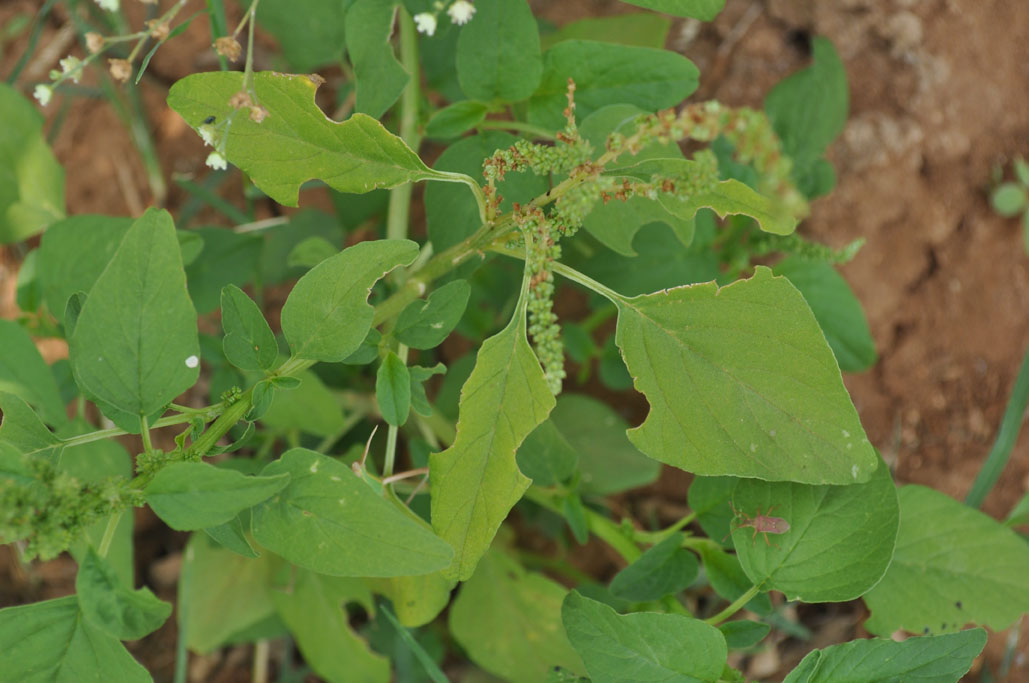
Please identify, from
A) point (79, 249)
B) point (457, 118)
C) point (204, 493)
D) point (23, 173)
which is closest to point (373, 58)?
point (457, 118)

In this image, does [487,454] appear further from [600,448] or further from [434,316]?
[600,448]

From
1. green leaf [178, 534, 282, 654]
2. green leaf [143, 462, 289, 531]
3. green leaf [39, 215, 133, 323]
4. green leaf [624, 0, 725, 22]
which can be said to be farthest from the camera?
green leaf [178, 534, 282, 654]

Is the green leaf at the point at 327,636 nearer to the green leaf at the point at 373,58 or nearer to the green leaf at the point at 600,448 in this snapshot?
the green leaf at the point at 600,448

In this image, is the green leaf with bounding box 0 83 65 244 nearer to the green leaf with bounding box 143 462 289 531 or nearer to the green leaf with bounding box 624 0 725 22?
the green leaf with bounding box 143 462 289 531

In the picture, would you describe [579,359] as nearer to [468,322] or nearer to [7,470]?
[468,322]

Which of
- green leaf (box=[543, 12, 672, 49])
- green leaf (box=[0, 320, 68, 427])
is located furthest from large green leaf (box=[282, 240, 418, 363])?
green leaf (box=[543, 12, 672, 49])

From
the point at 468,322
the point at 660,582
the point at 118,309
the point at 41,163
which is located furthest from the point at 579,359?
the point at 41,163

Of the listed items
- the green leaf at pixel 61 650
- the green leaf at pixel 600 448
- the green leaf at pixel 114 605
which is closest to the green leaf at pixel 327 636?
the green leaf at pixel 600 448
